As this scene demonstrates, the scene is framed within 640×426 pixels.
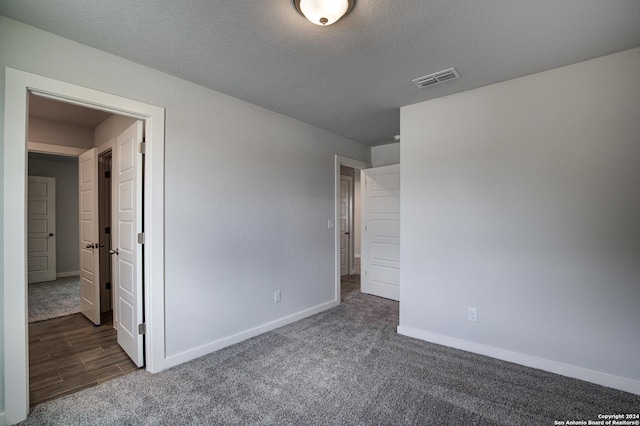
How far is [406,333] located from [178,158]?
295cm

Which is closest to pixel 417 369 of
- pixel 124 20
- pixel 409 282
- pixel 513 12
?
pixel 409 282

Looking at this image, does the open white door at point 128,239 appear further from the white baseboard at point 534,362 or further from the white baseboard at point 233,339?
the white baseboard at point 534,362

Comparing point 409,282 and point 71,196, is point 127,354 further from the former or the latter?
point 71,196

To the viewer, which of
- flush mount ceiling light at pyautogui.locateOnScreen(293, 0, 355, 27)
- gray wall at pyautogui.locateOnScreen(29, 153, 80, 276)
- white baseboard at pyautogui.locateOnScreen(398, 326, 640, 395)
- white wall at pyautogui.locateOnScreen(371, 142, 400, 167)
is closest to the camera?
flush mount ceiling light at pyautogui.locateOnScreen(293, 0, 355, 27)

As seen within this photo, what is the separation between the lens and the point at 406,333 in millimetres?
3189

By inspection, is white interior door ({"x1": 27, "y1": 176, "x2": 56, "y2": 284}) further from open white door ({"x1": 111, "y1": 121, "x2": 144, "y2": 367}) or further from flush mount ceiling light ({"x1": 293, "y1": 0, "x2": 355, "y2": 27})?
flush mount ceiling light ({"x1": 293, "y1": 0, "x2": 355, "y2": 27})

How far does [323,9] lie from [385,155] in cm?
351

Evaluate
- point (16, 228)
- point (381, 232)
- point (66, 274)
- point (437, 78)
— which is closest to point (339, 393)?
point (16, 228)

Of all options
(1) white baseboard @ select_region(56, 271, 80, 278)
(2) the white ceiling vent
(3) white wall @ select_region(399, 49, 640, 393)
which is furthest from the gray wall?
(3) white wall @ select_region(399, 49, 640, 393)

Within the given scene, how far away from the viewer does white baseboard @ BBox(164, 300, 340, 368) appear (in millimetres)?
2572

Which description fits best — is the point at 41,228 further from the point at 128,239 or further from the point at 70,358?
the point at 128,239

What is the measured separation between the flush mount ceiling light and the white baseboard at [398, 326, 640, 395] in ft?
9.81

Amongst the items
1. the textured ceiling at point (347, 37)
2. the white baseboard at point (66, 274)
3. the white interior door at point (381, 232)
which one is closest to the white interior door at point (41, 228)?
the white baseboard at point (66, 274)

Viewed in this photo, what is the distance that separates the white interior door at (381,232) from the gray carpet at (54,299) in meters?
4.42
